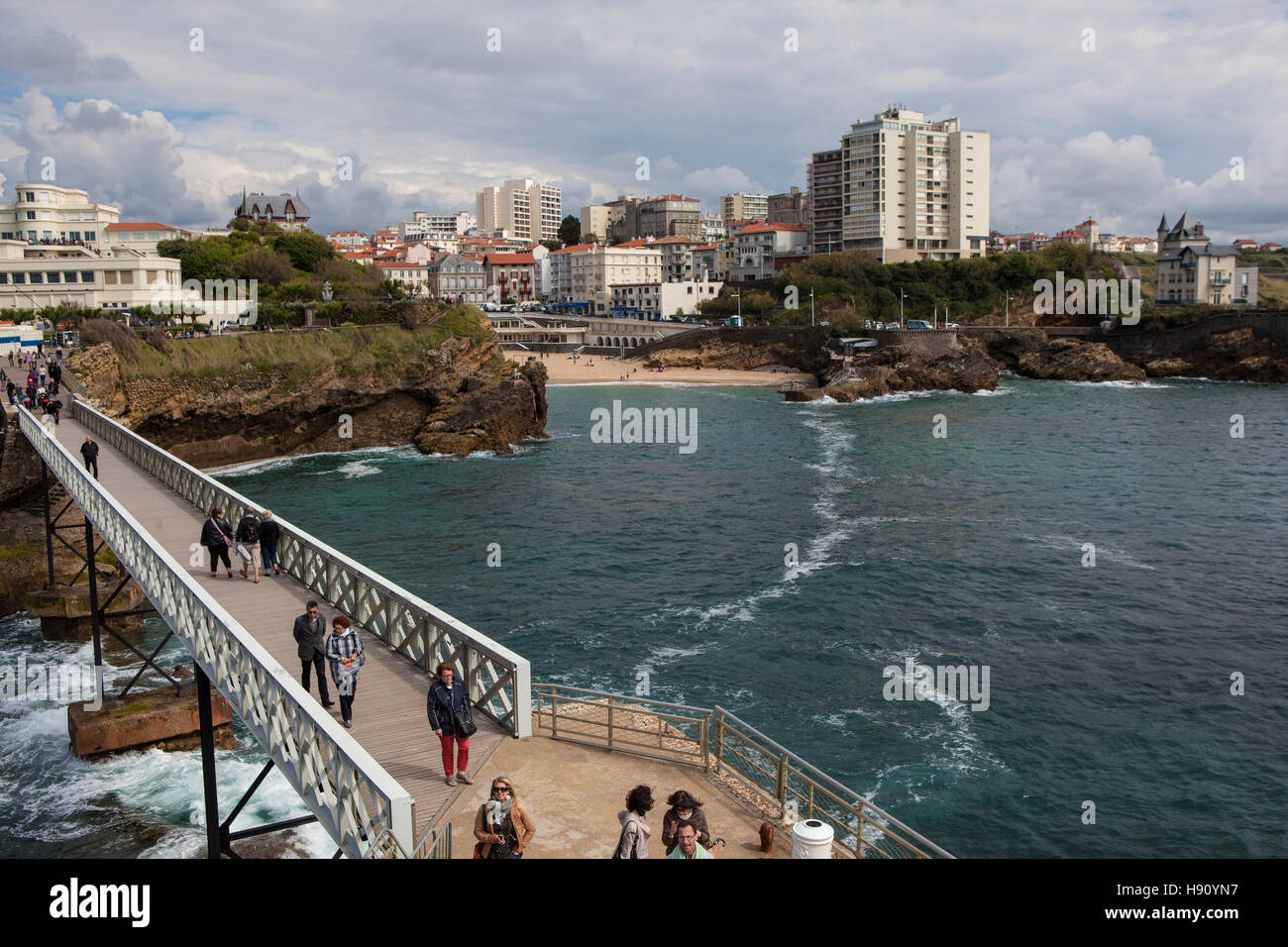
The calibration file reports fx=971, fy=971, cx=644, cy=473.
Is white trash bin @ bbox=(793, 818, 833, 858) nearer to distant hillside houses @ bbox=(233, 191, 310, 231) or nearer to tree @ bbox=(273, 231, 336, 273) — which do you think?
tree @ bbox=(273, 231, 336, 273)

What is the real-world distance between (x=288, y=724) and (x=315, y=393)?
49455mm

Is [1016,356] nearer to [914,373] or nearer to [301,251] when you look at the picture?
[914,373]

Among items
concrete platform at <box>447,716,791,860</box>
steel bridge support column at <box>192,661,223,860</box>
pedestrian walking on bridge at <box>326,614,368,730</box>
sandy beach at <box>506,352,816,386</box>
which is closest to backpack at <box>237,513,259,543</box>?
steel bridge support column at <box>192,661,223,860</box>

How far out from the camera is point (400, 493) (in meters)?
45.8

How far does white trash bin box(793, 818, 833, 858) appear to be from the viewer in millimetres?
9328

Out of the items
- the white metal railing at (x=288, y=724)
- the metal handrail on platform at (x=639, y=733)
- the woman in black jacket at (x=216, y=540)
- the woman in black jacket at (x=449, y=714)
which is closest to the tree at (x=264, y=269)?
the woman in black jacket at (x=216, y=540)

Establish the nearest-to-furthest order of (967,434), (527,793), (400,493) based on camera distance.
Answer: (527,793), (400,493), (967,434)

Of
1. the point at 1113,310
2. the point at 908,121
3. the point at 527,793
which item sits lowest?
the point at 527,793

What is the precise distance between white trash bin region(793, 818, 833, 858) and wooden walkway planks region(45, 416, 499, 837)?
380 centimetres

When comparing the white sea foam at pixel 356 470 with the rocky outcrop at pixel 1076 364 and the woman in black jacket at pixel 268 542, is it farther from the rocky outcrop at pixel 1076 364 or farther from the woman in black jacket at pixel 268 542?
the rocky outcrop at pixel 1076 364

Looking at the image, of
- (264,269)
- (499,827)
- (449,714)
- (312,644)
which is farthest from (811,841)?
(264,269)
